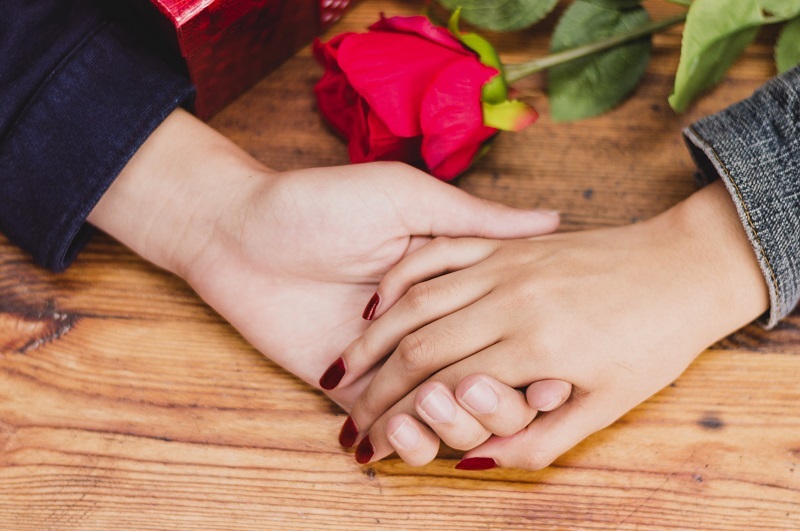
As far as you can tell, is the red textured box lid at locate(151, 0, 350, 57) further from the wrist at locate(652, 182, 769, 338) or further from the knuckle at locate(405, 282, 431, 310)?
the wrist at locate(652, 182, 769, 338)

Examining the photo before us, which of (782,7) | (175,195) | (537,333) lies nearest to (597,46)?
(782,7)

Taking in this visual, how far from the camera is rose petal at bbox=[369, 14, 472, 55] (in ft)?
1.55

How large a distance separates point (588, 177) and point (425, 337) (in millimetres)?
200

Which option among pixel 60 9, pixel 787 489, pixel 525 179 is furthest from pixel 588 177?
pixel 60 9

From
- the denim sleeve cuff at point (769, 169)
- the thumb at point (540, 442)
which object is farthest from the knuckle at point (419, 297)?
the denim sleeve cuff at point (769, 169)

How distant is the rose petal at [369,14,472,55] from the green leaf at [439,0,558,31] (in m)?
0.06

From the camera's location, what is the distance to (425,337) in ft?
1.57

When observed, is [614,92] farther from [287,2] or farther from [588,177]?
[287,2]

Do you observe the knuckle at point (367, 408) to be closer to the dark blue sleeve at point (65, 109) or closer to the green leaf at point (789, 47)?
the dark blue sleeve at point (65, 109)

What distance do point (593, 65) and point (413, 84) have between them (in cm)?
17

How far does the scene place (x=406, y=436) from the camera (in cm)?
46

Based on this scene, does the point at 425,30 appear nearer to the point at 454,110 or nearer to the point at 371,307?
the point at 454,110

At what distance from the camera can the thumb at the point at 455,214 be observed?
0.50 metres

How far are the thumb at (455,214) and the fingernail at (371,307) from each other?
0.05 metres
